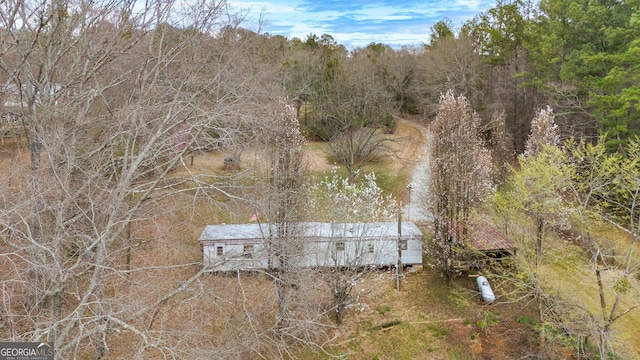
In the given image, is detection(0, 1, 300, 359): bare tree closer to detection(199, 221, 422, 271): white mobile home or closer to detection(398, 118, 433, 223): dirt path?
detection(199, 221, 422, 271): white mobile home

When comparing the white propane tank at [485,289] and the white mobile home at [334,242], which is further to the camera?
the white propane tank at [485,289]

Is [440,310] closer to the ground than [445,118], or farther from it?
closer to the ground

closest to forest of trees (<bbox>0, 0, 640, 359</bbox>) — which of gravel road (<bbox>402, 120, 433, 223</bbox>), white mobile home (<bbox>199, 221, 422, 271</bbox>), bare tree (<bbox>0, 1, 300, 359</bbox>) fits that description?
bare tree (<bbox>0, 1, 300, 359</bbox>)

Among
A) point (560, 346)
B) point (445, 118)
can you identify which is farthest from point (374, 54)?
point (560, 346)

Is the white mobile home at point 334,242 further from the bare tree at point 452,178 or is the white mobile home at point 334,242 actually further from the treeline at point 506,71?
the treeline at point 506,71

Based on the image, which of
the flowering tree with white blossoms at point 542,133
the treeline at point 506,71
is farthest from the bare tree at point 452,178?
the treeline at point 506,71

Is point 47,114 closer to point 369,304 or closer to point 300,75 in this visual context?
point 369,304

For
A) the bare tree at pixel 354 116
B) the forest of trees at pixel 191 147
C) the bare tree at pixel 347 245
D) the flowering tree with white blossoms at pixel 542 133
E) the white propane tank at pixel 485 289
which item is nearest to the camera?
the forest of trees at pixel 191 147
